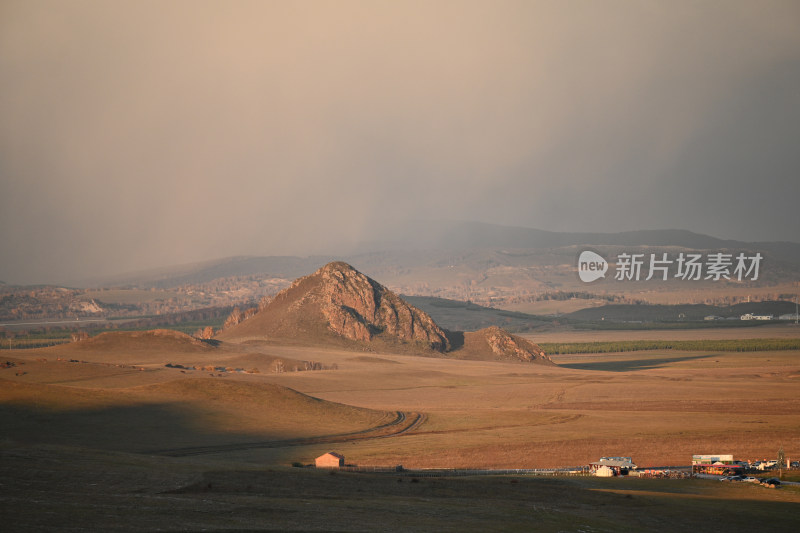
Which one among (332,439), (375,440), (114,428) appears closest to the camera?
(114,428)

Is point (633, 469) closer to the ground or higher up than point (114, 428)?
higher up

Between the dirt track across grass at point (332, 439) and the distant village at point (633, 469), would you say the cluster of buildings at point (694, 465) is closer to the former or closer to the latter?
the distant village at point (633, 469)

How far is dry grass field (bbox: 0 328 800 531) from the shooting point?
45562 millimetres

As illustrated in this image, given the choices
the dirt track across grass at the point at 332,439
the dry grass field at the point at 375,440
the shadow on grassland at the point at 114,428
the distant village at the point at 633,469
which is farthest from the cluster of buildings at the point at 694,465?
the shadow on grassland at the point at 114,428

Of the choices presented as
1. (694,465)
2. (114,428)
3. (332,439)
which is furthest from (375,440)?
(694,465)

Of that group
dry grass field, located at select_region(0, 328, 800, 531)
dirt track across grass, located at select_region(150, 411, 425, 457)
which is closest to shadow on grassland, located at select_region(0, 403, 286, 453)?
dry grass field, located at select_region(0, 328, 800, 531)

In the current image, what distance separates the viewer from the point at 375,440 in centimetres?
9162

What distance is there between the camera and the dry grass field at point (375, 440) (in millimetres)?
45562

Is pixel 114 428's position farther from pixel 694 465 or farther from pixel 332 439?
pixel 694 465

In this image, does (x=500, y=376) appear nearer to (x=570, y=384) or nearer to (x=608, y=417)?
(x=570, y=384)

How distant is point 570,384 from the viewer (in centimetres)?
14850

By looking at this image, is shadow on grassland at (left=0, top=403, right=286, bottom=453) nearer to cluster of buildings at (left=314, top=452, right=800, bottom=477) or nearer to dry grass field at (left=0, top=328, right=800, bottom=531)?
dry grass field at (left=0, top=328, right=800, bottom=531)

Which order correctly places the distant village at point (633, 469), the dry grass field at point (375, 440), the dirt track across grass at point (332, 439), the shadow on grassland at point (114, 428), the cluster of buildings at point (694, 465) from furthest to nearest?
the shadow on grassland at point (114, 428) < the dirt track across grass at point (332, 439) < the cluster of buildings at point (694, 465) < the distant village at point (633, 469) < the dry grass field at point (375, 440)

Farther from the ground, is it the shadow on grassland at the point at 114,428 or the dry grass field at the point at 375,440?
the dry grass field at the point at 375,440
